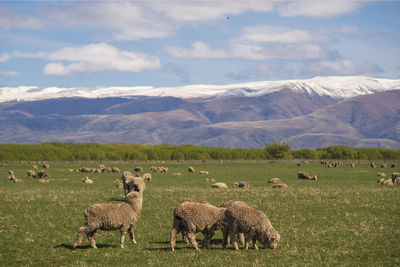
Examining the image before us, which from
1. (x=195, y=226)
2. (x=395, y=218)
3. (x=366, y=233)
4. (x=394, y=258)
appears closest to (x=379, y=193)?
(x=395, y=218)

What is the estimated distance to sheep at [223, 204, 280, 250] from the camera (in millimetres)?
17641

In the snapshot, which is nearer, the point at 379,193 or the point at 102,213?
the point at 102,213

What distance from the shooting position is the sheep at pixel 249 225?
1764 centimetres

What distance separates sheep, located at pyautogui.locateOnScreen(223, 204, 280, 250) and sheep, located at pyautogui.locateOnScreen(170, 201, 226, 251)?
→ 14.8 inches

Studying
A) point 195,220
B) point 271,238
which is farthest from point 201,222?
point 271,238

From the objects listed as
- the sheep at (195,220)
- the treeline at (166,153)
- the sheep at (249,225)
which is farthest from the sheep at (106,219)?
the treeline at (166,153)

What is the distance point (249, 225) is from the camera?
1764 centimetres

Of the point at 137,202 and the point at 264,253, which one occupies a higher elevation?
the point at 137,202

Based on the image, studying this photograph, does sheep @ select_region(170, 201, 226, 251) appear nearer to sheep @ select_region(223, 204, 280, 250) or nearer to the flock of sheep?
the flock of sheep

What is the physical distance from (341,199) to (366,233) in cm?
1122

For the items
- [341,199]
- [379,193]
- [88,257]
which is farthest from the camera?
[379,193]

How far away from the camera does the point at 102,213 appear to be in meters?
17.7

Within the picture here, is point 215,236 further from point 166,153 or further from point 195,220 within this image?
point 166,153

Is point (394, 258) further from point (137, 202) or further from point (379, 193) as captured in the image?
point (379, 193)
